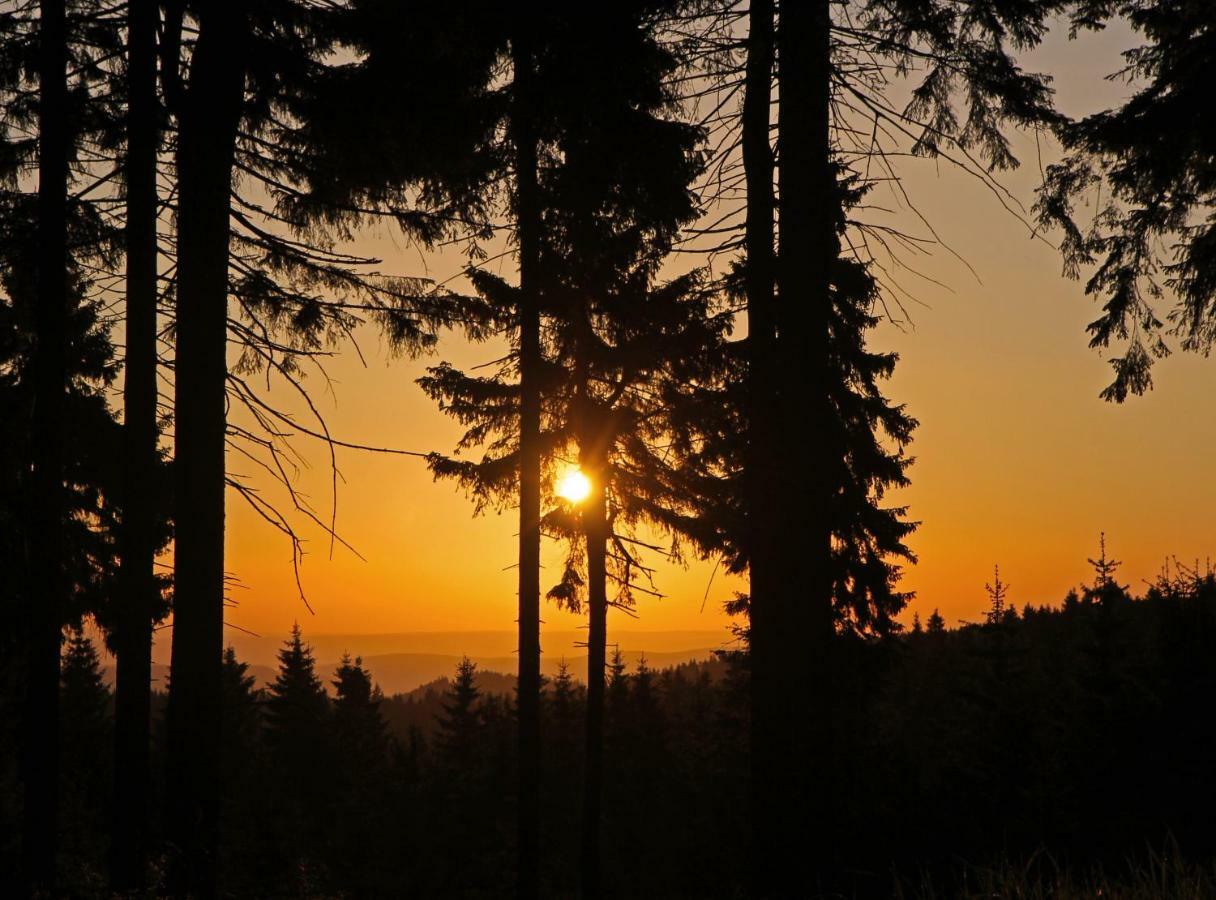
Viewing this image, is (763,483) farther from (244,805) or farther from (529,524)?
(244,805)

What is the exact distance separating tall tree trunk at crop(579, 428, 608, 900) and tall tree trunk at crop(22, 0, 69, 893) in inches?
336

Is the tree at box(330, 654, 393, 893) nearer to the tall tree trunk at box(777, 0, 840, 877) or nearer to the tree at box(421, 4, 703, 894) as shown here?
the tree at box(421, 4, 703, 894)

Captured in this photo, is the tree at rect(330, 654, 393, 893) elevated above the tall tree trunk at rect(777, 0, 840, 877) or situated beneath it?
situated beneath

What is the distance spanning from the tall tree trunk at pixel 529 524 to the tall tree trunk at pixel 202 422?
4588 mm

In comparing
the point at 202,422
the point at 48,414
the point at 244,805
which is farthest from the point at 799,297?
the point at 244,805

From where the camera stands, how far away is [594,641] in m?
15.7

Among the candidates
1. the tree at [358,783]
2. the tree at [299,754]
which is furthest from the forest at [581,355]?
the tree at [299,754]

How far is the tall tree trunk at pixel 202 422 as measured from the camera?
6.96 metres

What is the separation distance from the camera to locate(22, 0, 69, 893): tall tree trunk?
8.86m

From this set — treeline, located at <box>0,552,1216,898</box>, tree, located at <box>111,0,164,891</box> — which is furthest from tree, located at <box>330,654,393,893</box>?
tree, located at <box>111,0,164,891</box>

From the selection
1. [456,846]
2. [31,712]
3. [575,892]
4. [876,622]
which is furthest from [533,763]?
[456,846]

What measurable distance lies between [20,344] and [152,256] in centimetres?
467

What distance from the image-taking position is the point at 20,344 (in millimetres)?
12211

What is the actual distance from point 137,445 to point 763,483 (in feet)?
21.6
